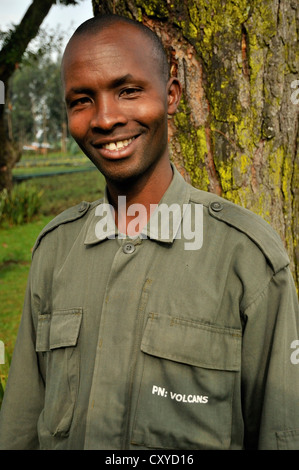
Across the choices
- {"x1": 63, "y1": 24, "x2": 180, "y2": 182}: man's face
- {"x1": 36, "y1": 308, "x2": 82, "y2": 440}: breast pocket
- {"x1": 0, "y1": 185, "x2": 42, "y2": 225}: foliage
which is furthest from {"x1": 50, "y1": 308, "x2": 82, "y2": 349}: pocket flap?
{"x1": 0, "y1": 185, "x2": 42, "y2": 225}: foliage

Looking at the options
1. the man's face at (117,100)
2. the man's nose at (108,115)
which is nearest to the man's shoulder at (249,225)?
the man's face at (117,100)

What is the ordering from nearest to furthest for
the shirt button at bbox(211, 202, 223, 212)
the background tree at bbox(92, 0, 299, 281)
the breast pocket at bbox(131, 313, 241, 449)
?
the breast pocket at bbox(131, 313, 241, 449) < the shirt button at bbox(211, 202, 223, 212) < the background tree at bbox(92, 0, 299, 281)

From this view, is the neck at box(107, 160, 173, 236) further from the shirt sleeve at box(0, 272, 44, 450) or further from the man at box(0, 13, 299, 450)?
the shirt sleeve at box(0, 272, 44, 450)

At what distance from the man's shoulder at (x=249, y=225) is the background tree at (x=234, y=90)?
1.59 feet

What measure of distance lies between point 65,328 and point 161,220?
0.51 m

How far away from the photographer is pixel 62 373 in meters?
1.67

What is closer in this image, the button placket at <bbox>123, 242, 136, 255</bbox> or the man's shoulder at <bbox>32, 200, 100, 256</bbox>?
the button placket at <bbox>123, 242, 136, 255</bbox>

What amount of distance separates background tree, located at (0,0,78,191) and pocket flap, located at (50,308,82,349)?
858 centimetres

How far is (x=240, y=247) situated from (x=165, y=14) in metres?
1.17

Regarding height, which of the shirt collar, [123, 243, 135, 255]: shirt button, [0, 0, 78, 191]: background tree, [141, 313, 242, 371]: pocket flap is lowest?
[141, 313, 242, 371]: pocket flap

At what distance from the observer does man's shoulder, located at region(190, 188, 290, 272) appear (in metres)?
1.54

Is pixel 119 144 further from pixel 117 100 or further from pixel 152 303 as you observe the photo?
pixel 152 303
